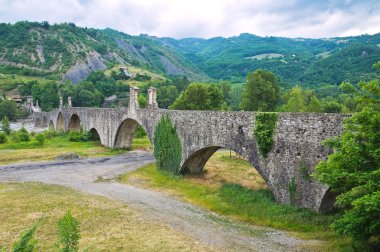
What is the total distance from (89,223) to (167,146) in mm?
11636

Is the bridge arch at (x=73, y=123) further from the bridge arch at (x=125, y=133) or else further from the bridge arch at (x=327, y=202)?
the bridge arch at (x=327, y=202)

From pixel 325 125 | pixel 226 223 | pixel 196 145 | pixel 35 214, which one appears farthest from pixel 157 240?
pixel 196 145

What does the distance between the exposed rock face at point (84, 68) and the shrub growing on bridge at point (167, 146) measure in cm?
11427

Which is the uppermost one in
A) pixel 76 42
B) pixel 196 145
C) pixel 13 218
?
pixel 76 42

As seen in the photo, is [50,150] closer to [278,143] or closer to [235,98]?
[278,143]

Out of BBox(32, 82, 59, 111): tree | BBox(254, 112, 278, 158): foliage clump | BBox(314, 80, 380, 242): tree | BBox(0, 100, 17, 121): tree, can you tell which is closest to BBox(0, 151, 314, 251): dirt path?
BBox(314, 80, 380, 242): tree

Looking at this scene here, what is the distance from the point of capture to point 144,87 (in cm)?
11281

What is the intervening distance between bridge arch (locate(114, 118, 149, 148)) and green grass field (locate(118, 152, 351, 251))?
30.0 feet

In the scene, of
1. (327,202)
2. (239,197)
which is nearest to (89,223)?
(239,197)

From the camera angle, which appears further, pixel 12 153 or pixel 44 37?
pixel 44 37

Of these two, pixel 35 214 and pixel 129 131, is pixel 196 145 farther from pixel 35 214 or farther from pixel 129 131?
pixel 129 131

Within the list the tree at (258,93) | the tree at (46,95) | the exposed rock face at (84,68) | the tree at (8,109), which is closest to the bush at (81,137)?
the tree at (258,93)

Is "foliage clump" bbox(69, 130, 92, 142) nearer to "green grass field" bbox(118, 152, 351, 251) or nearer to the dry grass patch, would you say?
"green grass field" bbox(118, 152, 351, 251)

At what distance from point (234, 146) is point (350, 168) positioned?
944 cm
